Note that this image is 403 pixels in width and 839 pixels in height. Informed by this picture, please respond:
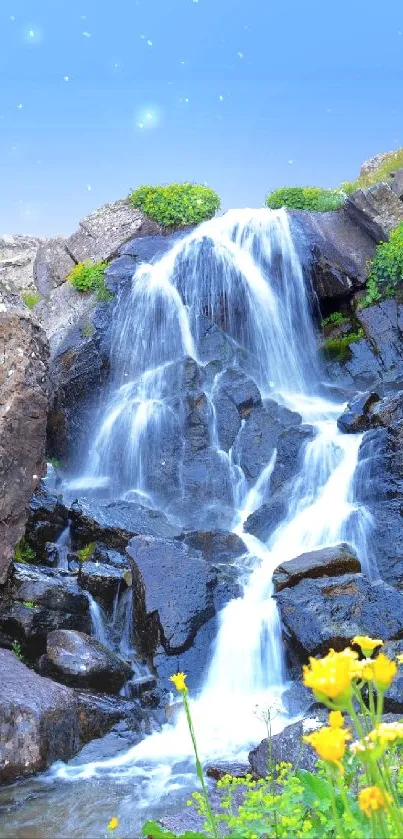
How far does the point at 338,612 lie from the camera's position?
24.9 ft

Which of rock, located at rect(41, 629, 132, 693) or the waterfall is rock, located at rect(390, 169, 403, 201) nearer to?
the waterfall

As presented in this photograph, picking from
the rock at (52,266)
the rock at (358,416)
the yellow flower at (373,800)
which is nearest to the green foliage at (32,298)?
the rock at (52,266)

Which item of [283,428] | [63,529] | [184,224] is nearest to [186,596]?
[63,529]

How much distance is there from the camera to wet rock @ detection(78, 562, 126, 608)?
9070mm

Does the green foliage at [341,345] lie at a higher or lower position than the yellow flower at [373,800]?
higher

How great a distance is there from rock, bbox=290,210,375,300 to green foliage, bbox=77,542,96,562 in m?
A: 8.51

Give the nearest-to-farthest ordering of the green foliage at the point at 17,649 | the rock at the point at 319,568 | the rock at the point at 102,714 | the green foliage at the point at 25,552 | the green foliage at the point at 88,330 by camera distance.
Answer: the rock at the point at 102,714 < the green foliage at the point at 17,649 < the rock at the point at 319,568 < the green foliage at the point at 25,552 < the green foliage at the point at 88,330

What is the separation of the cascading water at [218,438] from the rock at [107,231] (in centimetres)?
162

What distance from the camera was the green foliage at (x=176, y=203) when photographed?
17.8 meters

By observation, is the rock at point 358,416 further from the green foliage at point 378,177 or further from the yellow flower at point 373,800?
the yellow flower at point 373,800

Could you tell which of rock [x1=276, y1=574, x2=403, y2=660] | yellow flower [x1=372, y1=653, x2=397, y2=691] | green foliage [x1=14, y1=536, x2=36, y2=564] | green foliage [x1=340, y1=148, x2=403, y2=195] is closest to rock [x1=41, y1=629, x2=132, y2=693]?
rock [x1=276, y1=574, x2=403, y2=660]

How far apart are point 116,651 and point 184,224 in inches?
460

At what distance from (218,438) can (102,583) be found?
424 centimetres

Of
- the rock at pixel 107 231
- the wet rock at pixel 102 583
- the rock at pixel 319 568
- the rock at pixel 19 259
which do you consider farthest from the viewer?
the rock at pixel 19 259
